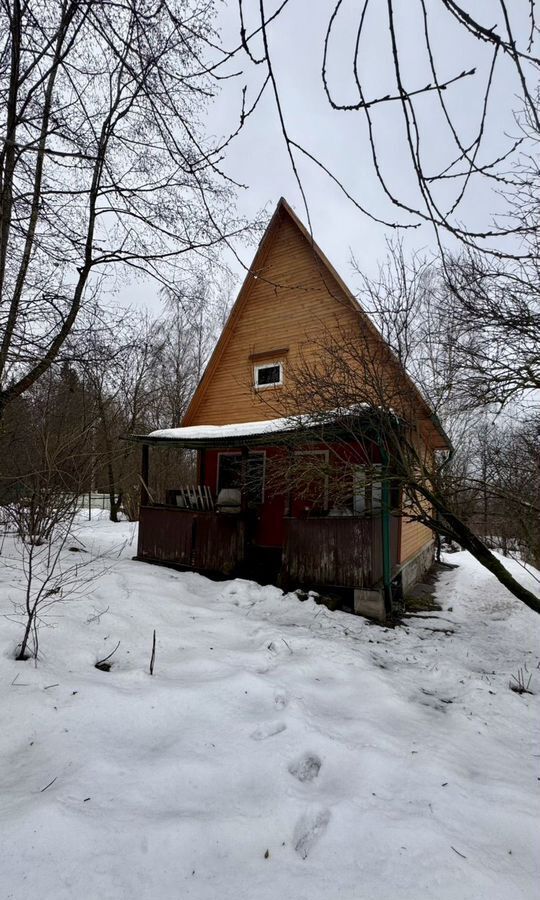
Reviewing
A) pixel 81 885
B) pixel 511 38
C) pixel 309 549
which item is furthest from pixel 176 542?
pixel 511 38

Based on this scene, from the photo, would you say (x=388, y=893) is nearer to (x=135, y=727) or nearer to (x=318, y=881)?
(x=318, y=881)

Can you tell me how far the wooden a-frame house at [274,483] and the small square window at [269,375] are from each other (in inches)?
1.2

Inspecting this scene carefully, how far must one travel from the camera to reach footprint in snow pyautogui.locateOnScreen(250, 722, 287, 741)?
311 centimetres

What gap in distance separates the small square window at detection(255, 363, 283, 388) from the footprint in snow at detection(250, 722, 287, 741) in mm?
8512

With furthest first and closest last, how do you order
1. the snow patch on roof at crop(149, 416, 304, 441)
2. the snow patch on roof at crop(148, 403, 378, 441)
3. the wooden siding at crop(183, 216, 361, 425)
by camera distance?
the wooden siding at crop(183, 216, 361, 425), the snow patch on roof at crop(149, 416, 304, 441), the snow patch on roof at crop(148, 403, 378, 441)

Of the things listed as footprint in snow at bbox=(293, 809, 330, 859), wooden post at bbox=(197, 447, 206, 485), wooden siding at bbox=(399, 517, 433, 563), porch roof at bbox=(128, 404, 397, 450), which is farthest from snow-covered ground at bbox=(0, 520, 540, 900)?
wooden post at bbox=(197, 447, 206, 485)

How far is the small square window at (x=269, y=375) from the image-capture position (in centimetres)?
1101

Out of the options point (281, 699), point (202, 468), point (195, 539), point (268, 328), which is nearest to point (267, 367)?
point (268, 328)

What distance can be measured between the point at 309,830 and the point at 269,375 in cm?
991

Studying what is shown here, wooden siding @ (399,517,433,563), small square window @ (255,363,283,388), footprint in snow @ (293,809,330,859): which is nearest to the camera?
footprint in snow @ (293,809,330,859)

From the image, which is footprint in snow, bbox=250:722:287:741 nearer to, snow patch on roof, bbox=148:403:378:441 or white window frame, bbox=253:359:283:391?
snow patch on roof, bbox=148:403:378:441

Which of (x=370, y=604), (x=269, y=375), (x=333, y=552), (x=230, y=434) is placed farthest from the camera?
(x=269, y=375)

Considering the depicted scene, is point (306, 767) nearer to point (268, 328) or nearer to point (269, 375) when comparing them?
point (269, 375)

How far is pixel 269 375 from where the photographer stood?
11320mm
